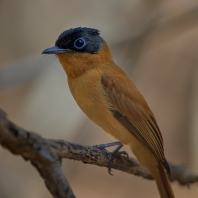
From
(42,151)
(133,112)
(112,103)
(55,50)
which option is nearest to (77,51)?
(55,50)

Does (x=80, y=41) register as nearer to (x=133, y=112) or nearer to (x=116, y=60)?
(x=133, y=112)

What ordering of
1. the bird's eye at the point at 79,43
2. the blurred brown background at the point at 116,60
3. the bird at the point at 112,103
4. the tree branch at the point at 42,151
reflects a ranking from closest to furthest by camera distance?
the tree branch at the point at 42,151 < the bird at the point at 112,103 < the bird's eye at the point at 79,43 < the blurred brown background at the point at 116,60

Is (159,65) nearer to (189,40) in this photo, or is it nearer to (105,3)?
(189,40)

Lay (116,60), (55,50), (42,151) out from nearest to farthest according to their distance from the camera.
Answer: (42,151), (55,50), (116,60)

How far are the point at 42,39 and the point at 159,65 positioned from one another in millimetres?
1658

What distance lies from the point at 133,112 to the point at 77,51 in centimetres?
59

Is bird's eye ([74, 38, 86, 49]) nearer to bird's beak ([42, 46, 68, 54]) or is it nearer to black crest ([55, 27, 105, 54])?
black crest ([55, 27, 105, 54])

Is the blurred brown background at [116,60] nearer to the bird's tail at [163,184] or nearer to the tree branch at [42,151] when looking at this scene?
the bird's tail at [163,184]

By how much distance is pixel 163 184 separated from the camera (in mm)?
2627

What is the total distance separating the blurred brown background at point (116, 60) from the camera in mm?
4047

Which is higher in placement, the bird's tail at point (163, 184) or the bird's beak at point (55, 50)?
the bird's beak at point (55, 50)

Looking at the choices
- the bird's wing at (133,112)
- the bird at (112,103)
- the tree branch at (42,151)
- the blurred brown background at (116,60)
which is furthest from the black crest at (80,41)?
the tree branch at (42,151)

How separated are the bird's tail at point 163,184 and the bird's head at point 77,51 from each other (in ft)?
2.88

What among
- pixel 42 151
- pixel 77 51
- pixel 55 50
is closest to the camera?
pixel 42 151
